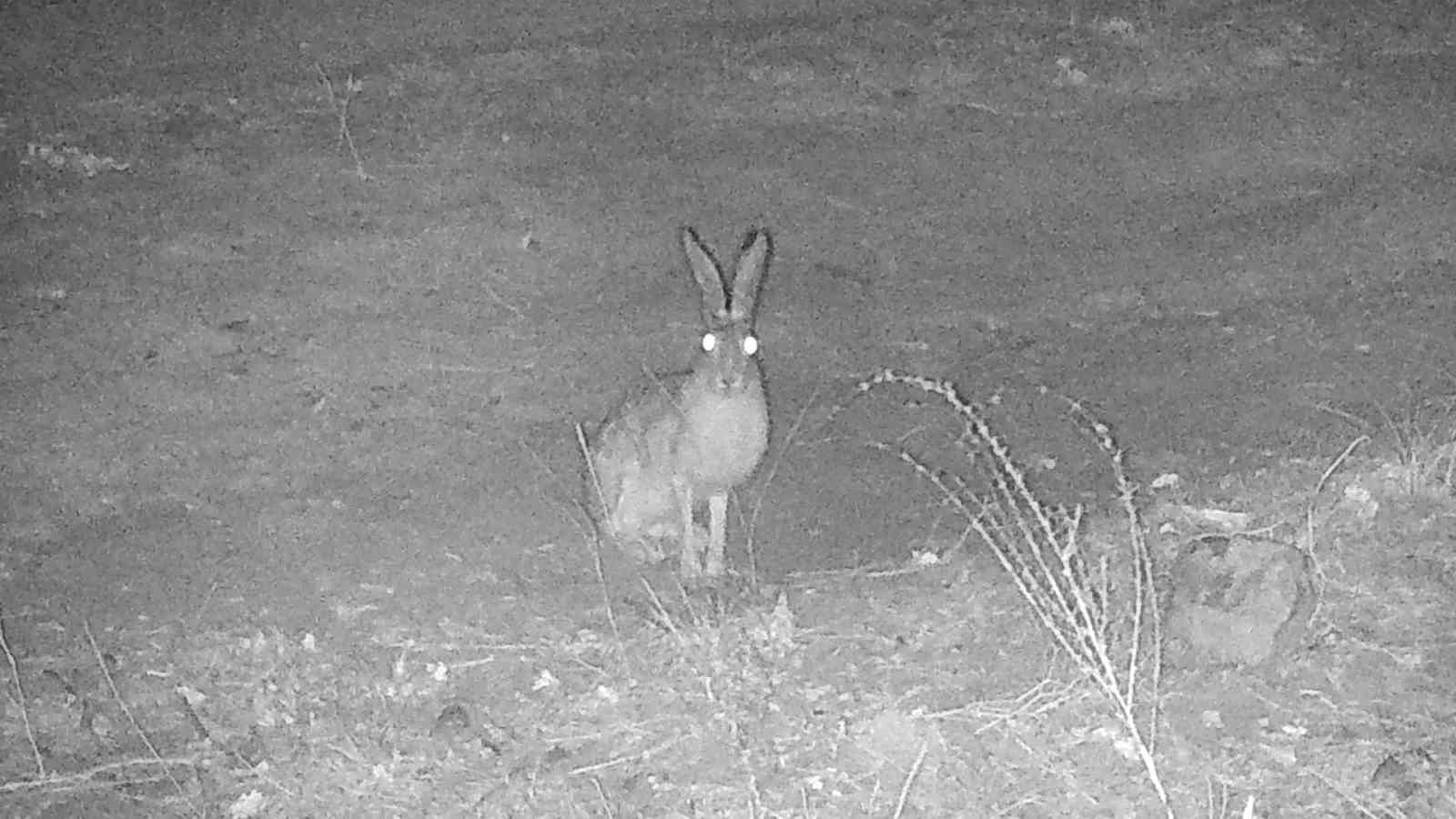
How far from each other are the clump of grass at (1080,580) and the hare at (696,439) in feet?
1.43

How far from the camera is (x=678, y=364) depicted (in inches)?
271

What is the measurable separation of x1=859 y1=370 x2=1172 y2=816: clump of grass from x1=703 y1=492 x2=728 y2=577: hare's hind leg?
2.13 ft

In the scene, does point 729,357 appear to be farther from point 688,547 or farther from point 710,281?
point 688,547

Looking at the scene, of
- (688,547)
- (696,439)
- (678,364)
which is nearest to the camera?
(696,439)

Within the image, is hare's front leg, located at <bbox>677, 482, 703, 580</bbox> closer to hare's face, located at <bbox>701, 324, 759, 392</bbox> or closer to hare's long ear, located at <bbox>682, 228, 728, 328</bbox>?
hare's face, located at <bbox>701, 324, 759, 392</bbox>

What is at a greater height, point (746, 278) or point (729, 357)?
point (746, 278)

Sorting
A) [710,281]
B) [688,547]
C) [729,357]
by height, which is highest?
[710,281]

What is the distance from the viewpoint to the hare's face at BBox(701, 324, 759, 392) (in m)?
4.98

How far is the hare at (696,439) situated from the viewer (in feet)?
16.4

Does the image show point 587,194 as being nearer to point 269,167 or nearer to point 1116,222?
point 269,167

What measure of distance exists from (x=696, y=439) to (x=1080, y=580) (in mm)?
1247

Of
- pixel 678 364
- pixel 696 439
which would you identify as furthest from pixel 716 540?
pixel 678 364

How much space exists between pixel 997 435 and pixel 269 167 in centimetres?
428

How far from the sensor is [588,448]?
18.7 feet
